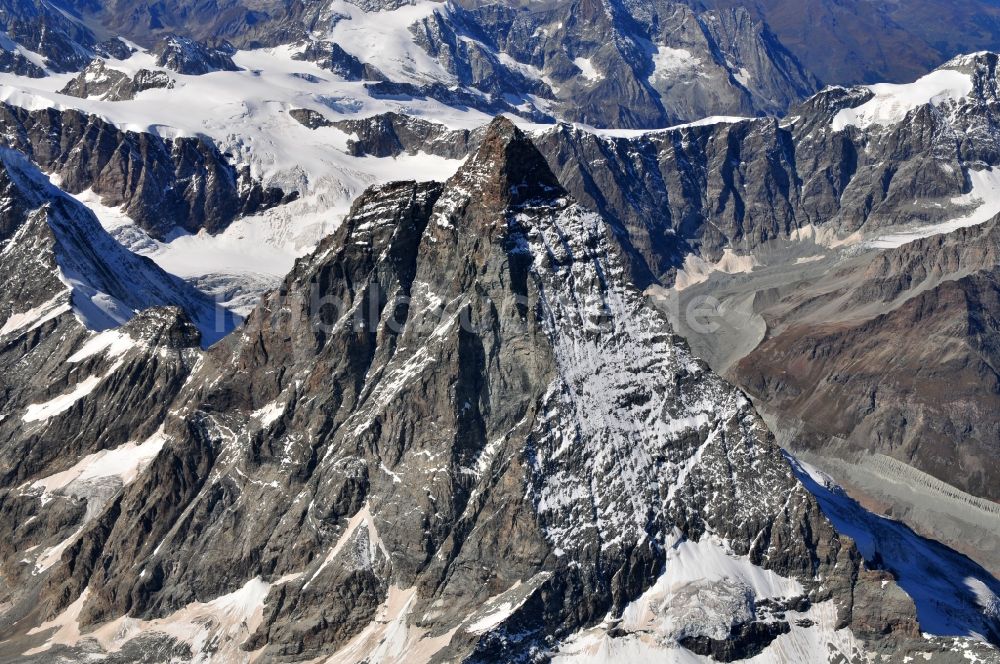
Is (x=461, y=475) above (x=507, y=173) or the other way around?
the other way around

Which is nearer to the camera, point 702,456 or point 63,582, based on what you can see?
point 702,456

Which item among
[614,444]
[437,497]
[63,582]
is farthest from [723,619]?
[63,582]

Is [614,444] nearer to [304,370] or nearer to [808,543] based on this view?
[808,543]

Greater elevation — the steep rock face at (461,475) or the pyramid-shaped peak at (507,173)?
the pyramid-shaped peak at (507,173)

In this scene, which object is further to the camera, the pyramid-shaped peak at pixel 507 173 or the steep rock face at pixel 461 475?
the pyramid-shaped peak at pixel 507 173

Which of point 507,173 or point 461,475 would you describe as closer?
point 461,475
